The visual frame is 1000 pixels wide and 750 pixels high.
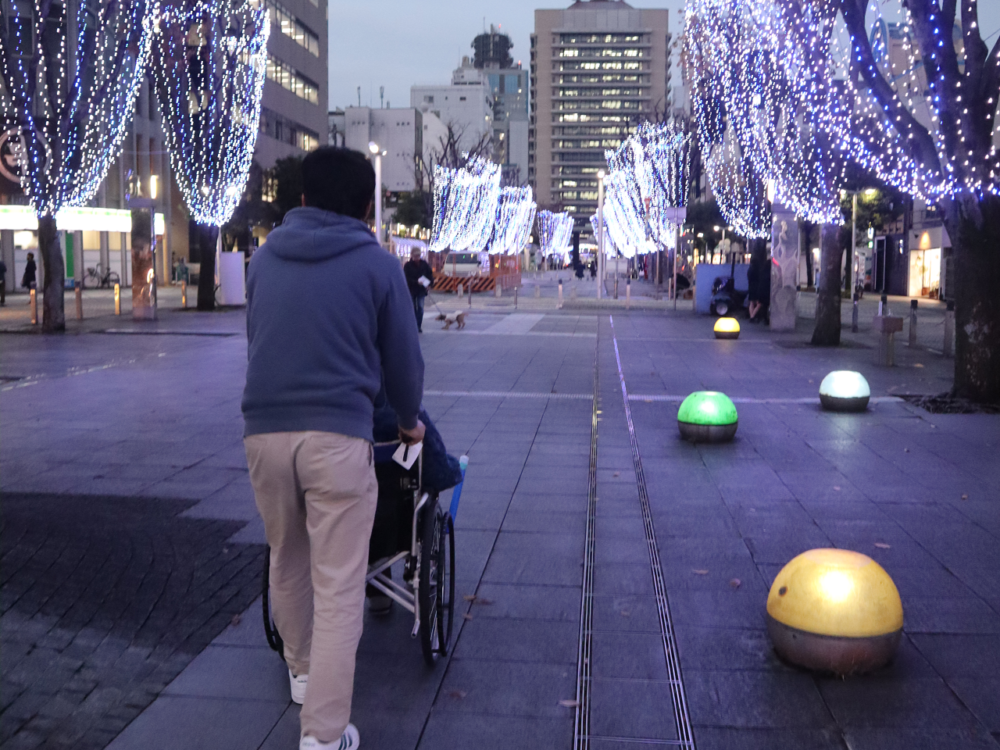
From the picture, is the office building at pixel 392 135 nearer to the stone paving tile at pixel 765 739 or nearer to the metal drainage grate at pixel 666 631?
the metal drainage grate at pixel 666 631

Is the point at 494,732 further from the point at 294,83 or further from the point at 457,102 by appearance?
the point at 457,102

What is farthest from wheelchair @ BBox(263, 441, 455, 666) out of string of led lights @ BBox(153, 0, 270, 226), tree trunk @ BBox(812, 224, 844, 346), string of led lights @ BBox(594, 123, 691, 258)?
string of led lights @ BBox(594, 123, 691, 258)

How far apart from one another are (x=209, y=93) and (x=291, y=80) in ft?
163

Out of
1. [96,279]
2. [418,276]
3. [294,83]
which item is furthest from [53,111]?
[294,83]

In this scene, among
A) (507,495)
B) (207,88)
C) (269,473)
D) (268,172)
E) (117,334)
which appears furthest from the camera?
(268,172)

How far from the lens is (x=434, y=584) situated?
426cm

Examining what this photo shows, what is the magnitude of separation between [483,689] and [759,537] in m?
2.80

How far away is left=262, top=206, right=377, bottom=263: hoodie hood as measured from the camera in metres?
3.25

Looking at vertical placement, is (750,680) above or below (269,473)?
below

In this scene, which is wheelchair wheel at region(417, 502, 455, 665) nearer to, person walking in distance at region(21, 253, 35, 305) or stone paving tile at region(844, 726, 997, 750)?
stone paving tile at region(844, 726, 997, 750)

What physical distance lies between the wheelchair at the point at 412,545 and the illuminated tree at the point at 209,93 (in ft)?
85.0

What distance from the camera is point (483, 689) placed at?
13.3 ft

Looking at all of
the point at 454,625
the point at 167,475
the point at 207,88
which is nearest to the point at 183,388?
the point at 167,475

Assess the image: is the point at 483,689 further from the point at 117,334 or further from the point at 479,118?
the point at 479,118
